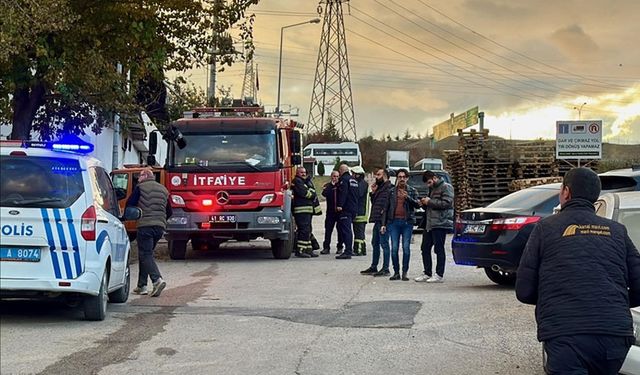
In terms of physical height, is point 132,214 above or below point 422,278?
above

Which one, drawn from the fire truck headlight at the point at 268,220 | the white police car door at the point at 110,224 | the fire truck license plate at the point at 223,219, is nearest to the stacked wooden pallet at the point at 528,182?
the fire truck headlight at the point at 268,220

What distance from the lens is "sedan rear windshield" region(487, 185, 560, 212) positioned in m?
12.1

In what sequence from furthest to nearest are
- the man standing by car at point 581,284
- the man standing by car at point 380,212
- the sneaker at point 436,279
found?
1. the man standing by car at point 380,212
2. the sneaker at point 436,279
3. the man standing by car at point 581,284

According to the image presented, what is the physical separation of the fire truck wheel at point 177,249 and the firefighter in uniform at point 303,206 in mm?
2470

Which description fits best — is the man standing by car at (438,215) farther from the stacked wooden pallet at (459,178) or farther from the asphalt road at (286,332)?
the stacked wooden pallet at (459,178)

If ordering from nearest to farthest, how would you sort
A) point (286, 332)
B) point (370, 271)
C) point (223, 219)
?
point (286, 332) → point (370, 271) → point (223, 219)

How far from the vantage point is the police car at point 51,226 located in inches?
329

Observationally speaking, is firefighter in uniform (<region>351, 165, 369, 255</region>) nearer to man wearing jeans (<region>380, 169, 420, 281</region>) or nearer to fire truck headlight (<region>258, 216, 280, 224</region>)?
fire truck headlight (<region>258, 216, 280, 224</region>)

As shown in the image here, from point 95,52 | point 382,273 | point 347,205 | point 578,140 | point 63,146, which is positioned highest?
point 95,52

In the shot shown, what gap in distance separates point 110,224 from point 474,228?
5.29 m

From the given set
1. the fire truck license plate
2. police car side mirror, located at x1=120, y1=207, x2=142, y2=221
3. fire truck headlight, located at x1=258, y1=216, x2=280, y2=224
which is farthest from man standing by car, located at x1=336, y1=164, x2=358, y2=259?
police car side mirror, located at x1=120, y1=207, x2=142, y2=221

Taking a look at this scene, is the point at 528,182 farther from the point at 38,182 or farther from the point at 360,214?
the point at 38,182

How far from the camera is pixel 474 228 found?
12266 millimetres

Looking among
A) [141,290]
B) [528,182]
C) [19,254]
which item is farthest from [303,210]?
[19,254]
